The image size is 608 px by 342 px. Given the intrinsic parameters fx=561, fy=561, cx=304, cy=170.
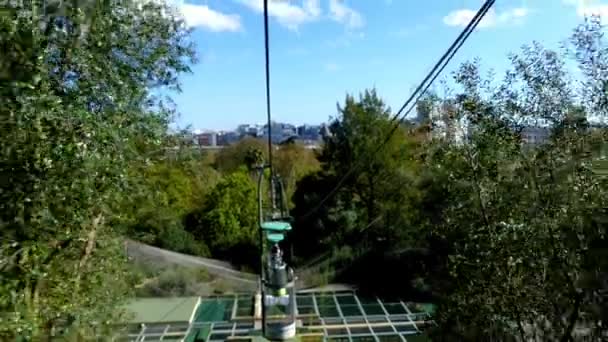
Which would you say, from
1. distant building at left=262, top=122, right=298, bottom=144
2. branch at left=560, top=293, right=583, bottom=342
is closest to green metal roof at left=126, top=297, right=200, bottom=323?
distant building at left=262, top=122, right=298, bottom=144

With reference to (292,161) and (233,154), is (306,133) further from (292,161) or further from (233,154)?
(233,154)

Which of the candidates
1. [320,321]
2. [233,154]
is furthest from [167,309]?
[233,154]

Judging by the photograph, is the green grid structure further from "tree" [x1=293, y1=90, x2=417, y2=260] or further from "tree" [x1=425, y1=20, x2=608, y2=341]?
"tree" [x1=293, y1=90, x2=417, y2=260]

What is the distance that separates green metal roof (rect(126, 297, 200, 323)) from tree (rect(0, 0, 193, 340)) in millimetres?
4951

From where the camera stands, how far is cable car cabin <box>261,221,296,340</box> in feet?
15.3

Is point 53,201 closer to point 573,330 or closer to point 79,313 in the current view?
point 79,313

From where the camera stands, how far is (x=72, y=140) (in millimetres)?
2826

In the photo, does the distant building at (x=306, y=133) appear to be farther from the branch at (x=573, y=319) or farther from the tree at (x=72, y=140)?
the branch at (x=573, y=319)

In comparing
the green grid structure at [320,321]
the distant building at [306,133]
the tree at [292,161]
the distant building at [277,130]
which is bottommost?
the green grid structure at [320,321]

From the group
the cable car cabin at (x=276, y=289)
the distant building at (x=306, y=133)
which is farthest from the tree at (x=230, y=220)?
the cable car cabin at (x=276, y=289)

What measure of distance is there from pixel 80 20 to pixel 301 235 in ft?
47.5

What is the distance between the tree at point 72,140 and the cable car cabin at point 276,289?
4.04ft

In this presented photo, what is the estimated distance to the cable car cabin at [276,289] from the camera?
4.66 meters

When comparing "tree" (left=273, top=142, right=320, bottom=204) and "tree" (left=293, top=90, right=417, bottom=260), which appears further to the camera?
"tree" (left=273, top=142, right=320, bottom=204)
